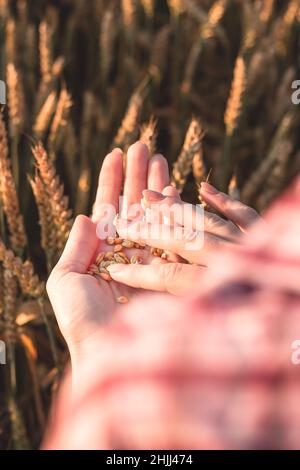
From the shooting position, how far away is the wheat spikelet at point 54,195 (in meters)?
0.96

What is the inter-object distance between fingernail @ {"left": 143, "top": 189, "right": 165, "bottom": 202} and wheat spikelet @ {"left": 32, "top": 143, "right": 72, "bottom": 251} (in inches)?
6.0

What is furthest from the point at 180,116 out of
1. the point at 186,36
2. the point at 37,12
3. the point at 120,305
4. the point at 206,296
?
the point at 206,296

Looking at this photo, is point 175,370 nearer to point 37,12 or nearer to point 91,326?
point 91,326

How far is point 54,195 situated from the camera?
0.98 meters

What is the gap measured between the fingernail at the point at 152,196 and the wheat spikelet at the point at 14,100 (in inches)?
15.5

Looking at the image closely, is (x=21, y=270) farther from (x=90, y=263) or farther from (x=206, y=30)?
(x=206, y=30)

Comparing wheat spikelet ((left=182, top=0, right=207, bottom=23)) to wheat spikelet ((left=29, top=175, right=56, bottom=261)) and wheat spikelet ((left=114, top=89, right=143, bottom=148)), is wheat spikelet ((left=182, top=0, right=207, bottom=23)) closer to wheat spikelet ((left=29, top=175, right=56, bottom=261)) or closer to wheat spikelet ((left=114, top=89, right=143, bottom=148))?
wheat spikelet ((left=114, top=89, right=143, bottom=148))

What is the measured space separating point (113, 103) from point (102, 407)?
0.94 meters

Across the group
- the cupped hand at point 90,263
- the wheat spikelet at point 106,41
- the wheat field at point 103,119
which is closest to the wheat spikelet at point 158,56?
the wheat field at point 103,119

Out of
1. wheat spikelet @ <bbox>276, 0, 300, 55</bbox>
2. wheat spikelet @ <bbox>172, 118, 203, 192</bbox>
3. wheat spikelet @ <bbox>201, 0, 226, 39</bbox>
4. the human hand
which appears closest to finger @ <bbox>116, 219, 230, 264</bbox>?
the human hand

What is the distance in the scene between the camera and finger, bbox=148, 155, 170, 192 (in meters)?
1.02

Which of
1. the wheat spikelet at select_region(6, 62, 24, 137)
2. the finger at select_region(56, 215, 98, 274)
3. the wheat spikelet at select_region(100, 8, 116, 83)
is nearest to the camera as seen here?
the finger at select_region(56, 215, 98, 274)

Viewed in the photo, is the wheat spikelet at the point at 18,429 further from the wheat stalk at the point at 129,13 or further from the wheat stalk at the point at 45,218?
the wheat stalk at the point at 129,13

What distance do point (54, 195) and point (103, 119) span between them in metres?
0.43
